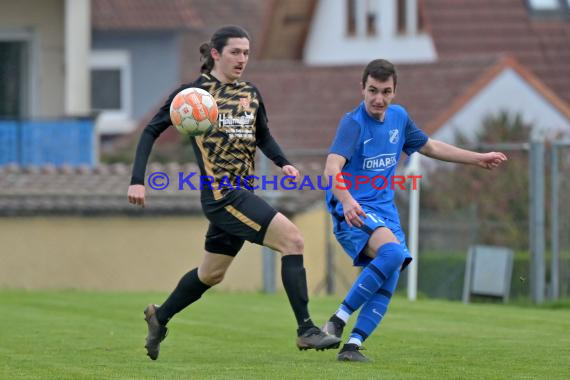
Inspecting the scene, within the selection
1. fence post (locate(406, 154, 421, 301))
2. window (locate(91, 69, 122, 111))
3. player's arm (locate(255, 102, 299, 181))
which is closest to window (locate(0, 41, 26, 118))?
window (locate(91, 69, 122, 111))

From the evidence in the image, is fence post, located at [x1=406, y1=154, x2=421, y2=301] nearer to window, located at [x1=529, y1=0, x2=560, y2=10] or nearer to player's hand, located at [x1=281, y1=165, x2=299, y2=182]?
player's hand, located at [x1=281, y1=165, x2=299, y2=182]

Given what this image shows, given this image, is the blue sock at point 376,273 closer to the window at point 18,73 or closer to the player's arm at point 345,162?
the player's arm at point 345,162

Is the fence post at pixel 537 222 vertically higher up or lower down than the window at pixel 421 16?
lower down

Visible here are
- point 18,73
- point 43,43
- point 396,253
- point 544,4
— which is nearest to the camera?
point 396,253

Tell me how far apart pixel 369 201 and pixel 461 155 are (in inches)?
31.8

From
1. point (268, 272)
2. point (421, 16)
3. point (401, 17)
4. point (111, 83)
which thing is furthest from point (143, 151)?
point (111, 83)

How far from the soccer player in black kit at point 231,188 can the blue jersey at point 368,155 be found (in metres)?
0.34

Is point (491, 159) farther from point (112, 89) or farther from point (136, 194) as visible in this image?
point (112, 89)

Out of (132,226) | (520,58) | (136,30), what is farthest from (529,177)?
(136,30)

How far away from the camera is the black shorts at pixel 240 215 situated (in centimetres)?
905

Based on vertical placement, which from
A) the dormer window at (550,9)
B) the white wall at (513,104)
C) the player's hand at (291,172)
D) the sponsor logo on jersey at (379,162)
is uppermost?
the dormer window at (550,9)

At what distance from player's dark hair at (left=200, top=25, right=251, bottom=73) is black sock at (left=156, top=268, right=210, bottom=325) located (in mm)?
1355

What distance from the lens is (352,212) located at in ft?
28.9

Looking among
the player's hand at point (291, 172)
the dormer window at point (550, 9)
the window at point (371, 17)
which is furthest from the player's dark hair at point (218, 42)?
the window at point (371, 17)
